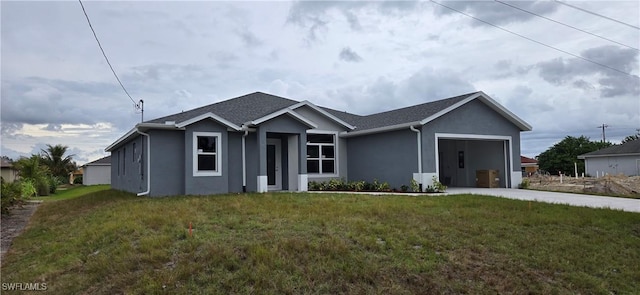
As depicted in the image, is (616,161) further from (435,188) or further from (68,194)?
(68,194)

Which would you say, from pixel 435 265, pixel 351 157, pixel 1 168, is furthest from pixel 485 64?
pixel 1 168

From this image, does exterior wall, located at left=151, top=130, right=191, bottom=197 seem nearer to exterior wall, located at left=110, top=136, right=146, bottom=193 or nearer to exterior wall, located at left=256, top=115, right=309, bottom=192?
exterior wall, located at left=110, top=136, right=146, bottom=193

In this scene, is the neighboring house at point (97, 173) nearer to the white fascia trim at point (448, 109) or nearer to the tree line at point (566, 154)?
the white fascia trim at point (448, 109)

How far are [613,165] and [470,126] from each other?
29.6 meters

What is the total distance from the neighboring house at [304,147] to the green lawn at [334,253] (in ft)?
16.7

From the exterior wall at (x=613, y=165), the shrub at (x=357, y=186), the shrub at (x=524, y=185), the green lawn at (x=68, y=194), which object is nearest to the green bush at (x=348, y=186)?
the shrub at (x=357, y=186)

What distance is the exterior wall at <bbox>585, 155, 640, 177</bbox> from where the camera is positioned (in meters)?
36.9


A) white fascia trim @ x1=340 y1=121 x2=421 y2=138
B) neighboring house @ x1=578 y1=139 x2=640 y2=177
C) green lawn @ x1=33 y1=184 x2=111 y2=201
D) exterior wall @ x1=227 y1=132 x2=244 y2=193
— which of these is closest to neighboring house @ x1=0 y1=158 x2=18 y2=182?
green lawn @ x1=33 y1=184 x2=111 y2=201

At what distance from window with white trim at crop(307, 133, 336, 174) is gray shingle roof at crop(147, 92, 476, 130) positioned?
1.50 metres

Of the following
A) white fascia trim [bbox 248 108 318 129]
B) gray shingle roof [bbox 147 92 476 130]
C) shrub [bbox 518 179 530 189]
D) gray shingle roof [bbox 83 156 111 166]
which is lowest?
shrub [bbox 518 179 530 189]

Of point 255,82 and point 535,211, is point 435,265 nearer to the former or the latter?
point 535,211

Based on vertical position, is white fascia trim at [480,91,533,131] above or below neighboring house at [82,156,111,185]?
above

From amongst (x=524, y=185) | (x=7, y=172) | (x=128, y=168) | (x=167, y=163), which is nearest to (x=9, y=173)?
(x=7, y=172)

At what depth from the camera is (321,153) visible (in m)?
19.0
